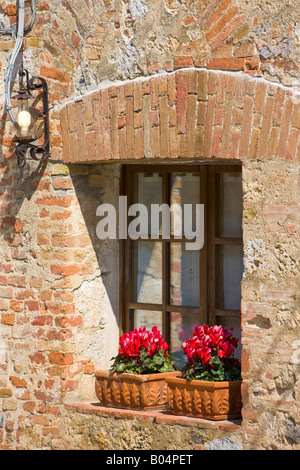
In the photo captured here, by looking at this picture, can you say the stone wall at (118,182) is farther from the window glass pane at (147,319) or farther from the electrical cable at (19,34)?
the window glass pane at (147,319)

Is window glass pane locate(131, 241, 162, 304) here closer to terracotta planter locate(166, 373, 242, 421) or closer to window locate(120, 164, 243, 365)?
window locate(120, 164, 243, 365)

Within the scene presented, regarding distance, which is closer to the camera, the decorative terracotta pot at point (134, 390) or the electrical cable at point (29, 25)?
the decorative terracotta pot at point (134, 390)

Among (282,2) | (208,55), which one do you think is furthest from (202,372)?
(282,2)

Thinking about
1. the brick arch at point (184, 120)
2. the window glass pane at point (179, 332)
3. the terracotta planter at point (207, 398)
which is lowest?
the terracotta planter at point (207, 398)

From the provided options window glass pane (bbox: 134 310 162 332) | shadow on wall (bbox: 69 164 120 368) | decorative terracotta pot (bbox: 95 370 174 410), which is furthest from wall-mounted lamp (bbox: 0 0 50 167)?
decorative terracotta pot (bbox: 95 370 174 410)

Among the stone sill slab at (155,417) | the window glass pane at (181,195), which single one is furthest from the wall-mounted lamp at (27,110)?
the stone sill slab at (155,417)

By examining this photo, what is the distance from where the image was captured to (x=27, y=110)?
5.04 metres

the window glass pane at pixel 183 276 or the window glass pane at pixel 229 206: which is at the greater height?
the window glass pane at pixel 229 206

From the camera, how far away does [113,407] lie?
5059 mm

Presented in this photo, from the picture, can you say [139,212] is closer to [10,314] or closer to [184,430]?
[10,314]

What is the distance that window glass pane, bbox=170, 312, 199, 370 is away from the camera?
5141mm

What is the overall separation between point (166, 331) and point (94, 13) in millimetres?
2101

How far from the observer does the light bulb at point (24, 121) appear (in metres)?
4.98

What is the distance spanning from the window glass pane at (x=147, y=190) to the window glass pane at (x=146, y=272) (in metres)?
0.12
